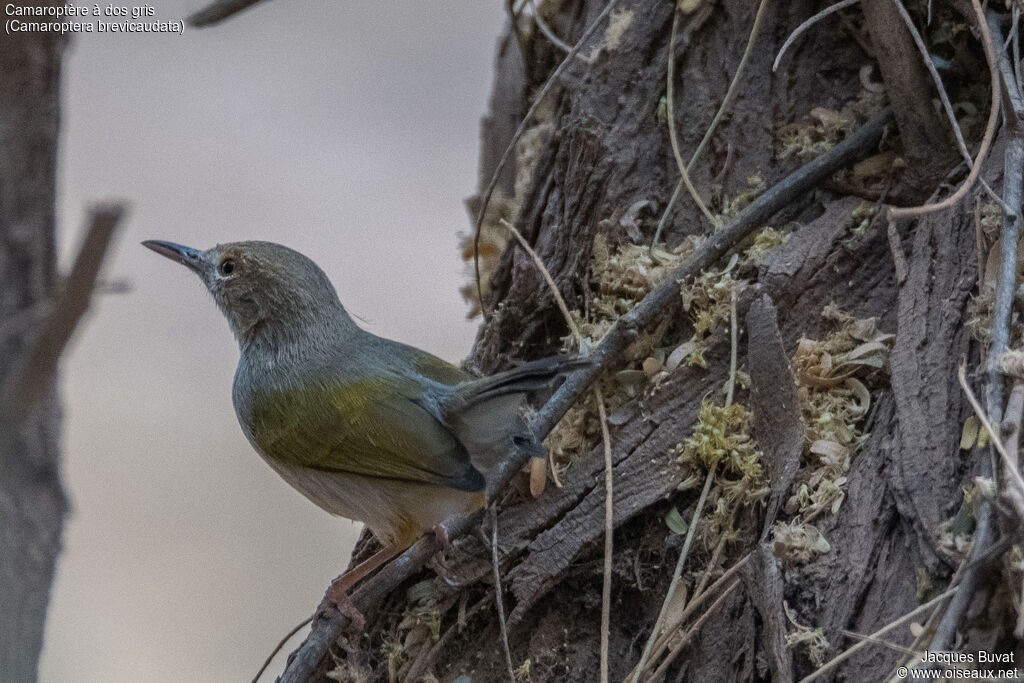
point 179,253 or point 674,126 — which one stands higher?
point 179,253

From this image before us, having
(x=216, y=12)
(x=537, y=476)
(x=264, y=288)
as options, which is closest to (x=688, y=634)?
(x=537, y=476)

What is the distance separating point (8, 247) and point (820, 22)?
274 cm

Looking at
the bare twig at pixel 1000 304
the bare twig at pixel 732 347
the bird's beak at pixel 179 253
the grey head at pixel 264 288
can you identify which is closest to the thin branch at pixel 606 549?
the bare twig at pixel 732 347

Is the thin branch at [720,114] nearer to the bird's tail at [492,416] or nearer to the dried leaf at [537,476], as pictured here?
the bird's tail at [492,416]

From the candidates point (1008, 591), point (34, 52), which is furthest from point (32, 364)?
point (1008, 591)

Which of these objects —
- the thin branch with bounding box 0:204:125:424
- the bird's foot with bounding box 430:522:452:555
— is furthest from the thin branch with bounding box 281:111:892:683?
the thin branch with bounding box 0:204:125:424

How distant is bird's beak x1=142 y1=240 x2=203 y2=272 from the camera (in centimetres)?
Result: 334

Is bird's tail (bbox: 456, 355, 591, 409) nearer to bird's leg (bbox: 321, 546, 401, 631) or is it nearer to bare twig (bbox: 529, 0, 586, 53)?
bird's leg (bbox: 321, 546, 401, 631)

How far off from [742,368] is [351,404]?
4.12 ft

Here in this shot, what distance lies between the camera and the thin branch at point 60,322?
86 cm

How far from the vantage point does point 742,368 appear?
2.56 meters

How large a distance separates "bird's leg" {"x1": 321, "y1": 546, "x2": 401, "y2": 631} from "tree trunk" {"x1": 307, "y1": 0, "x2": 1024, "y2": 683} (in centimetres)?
15

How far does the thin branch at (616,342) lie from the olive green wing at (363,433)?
0.65 ft

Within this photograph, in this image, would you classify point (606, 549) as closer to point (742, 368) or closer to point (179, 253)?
point (742, 368)
